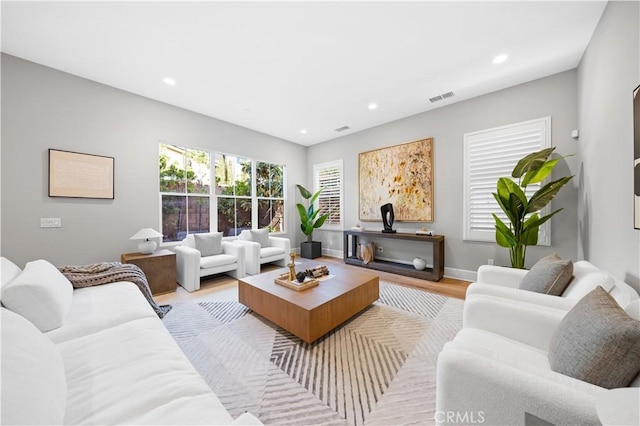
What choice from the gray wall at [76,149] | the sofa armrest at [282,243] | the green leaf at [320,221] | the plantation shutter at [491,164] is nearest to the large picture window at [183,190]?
the gray wall at [76,149]

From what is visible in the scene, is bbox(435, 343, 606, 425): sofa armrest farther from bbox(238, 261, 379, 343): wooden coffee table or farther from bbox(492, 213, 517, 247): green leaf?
bbox(492, 213, 517, 247): green leaf

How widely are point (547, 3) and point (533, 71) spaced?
1253 millimetres

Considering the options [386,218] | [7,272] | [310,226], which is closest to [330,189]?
[310,226]

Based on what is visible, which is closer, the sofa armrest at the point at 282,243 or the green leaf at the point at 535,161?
the green leaf at the point at 535,161

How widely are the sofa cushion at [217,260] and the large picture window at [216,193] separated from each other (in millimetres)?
823

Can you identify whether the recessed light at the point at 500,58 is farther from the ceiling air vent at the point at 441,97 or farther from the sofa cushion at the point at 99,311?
the sofa cushion at the point at 99,311

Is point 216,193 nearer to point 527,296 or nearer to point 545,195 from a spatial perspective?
point 527,296

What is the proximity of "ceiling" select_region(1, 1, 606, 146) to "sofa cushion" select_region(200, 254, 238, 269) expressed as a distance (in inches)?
99.2

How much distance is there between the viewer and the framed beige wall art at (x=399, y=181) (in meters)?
4.09

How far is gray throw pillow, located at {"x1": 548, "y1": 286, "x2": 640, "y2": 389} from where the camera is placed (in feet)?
2.60

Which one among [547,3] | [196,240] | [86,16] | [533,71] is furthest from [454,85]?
[196,240]

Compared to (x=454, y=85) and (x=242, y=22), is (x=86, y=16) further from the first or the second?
(x=454, y=85)

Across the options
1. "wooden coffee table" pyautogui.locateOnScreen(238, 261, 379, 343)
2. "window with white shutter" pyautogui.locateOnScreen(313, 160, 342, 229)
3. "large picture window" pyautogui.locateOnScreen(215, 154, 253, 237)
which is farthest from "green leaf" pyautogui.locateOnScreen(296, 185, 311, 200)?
"wooden coffee table" pyautogui.locateOnScreen(238, 261, 379, 343)

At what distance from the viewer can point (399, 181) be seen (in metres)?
4.42
